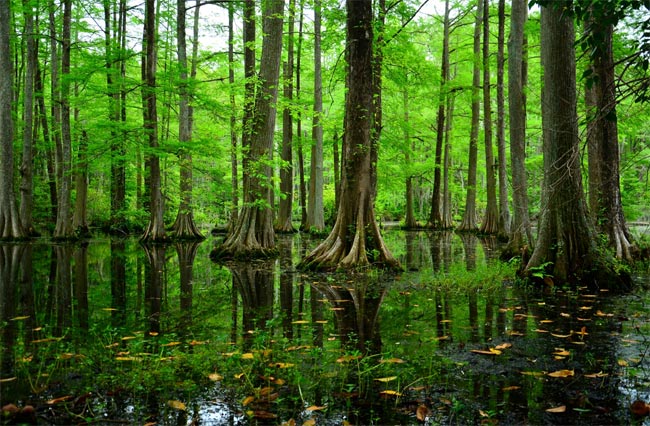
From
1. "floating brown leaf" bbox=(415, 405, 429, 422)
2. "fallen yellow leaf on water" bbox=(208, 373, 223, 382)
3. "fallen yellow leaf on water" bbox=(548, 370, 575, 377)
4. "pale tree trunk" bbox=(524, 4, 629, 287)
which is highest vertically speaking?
"pale tree trunk" bbox=(524, 4, 629, 287)

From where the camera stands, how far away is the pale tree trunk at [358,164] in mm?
8531

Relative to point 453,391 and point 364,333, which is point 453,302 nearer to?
point 364,333

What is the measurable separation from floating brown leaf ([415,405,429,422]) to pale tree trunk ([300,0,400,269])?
602 cm

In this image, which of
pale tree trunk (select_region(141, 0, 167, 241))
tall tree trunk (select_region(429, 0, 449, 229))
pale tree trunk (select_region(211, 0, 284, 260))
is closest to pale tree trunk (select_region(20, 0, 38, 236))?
pale tree trunk (select_region(141, 0, 167, 241))

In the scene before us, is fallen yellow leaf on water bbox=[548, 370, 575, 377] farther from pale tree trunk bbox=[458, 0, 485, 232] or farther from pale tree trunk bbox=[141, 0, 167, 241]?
pale tree trunk bbox=[458, 0, 485, 232]

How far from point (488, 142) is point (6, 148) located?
16614 mm

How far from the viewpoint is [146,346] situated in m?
3.65

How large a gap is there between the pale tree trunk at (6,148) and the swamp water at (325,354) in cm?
975

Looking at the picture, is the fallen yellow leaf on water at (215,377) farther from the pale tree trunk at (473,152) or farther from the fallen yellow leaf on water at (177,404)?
the pale tree trunk at (473,152)

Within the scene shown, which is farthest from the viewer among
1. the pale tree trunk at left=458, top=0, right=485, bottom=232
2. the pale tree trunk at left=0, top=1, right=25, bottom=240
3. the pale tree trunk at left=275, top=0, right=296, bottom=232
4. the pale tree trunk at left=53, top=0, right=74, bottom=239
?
the pale tree trunk at left=275, top=0, right=296, bottom=232

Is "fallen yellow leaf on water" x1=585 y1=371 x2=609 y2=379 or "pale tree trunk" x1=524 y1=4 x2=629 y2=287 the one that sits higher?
"pale tree trunk" x1=524 y1=4 x2=629 y2=287

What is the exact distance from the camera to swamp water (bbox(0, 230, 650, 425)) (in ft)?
8.05

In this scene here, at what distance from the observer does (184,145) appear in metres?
13.8

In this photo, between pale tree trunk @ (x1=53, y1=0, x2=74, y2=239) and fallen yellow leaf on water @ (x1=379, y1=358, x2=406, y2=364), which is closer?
fallen yellow leaf on water @ (x1=379, y1=358, x2=406, y2=364)
